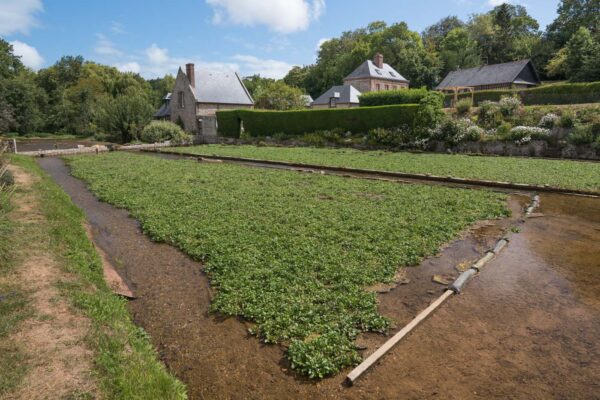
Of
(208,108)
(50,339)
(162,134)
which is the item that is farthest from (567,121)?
(208,108)

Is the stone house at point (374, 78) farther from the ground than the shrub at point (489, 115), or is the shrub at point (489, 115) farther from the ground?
the stone house at point (374, 78)

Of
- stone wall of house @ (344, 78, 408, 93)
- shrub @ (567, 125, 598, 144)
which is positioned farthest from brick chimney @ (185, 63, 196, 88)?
shrub @ (567, 125, 598, 144)

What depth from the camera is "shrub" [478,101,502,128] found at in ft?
76.1

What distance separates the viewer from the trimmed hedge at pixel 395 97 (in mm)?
26422

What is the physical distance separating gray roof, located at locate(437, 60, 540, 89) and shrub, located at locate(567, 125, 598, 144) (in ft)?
78.2

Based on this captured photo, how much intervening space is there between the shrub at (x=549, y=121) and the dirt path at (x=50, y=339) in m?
24.0

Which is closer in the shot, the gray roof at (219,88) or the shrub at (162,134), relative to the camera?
the shrub at (162,134)

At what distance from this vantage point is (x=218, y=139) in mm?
35188

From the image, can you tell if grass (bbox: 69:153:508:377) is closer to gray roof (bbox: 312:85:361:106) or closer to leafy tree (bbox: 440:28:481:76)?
gray roof (bbox: 312:85:361:106)

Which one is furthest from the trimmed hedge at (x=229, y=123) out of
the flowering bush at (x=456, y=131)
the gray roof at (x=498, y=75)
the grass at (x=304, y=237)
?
the gray roof at (x=498, y=75)

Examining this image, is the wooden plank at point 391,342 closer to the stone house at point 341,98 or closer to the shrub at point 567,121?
the shrub at point 567,121

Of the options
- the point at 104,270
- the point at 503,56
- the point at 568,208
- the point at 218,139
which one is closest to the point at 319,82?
the point at 503,56

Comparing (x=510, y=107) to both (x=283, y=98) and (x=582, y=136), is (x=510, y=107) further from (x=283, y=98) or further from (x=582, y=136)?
(x=283, y=98)

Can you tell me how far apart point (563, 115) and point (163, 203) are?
21.5m
